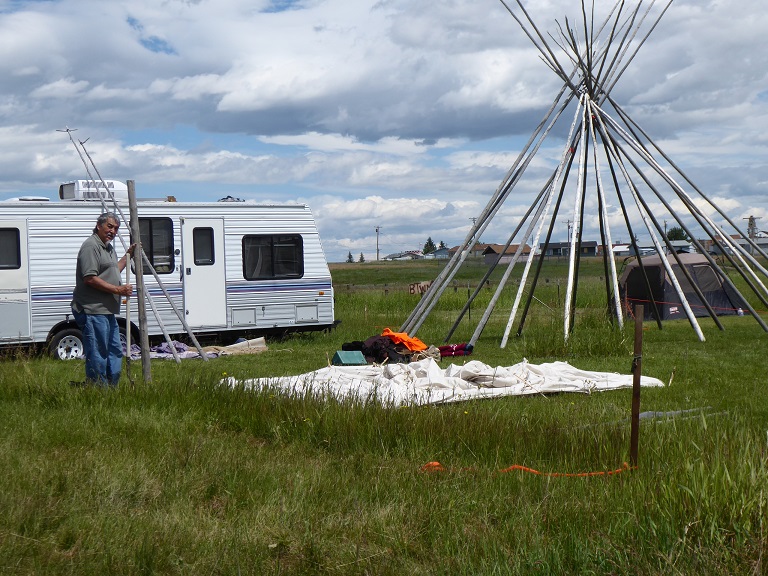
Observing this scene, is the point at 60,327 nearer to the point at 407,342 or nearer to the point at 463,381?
the point at 407,342

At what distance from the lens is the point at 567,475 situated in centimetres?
509

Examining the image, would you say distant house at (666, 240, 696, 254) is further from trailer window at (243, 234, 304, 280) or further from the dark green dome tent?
trailer window at (243, 234, 304, 280)

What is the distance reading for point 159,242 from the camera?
14.7 m

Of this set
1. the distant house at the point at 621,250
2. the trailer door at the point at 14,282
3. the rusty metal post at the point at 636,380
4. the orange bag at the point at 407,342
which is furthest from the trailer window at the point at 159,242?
the distant house at the point at 621,250

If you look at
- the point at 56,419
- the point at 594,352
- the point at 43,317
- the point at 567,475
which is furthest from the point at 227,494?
the point at 43,317

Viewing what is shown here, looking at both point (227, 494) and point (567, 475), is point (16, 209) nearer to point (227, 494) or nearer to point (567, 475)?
point (227, 494)

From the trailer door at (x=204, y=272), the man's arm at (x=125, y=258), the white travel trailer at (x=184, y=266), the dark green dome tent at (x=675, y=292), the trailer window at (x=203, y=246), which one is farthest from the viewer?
the dark green dome tent at (x=675, y=292)

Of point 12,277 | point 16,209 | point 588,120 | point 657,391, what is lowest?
point 657,391

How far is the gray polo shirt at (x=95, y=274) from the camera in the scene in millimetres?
8672

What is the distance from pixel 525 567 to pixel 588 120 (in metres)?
11.7

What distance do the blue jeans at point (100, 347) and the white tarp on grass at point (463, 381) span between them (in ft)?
3.59

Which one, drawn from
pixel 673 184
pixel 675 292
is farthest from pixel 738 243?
pixel 675 292

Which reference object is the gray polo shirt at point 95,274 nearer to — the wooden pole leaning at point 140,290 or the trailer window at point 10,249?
the wooden pole leaning at point 140,290

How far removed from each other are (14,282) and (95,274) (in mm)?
5356
